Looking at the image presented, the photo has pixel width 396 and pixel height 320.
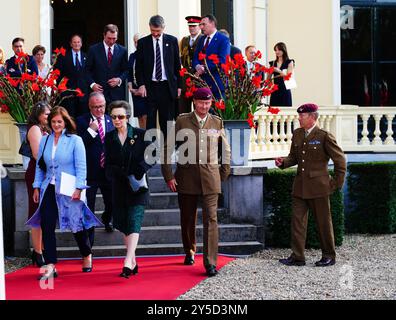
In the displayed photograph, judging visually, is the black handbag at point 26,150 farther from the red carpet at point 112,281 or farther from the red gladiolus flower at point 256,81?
the red gladiolus flower at point 256,81

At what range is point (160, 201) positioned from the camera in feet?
41.2

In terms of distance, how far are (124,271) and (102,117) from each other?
2051mm

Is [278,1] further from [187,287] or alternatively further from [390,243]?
[187,287]

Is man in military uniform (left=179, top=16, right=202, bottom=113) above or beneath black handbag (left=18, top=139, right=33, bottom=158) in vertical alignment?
above

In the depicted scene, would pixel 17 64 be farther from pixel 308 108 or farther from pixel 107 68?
pixel 308 108

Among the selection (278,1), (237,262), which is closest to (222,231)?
(237,262)

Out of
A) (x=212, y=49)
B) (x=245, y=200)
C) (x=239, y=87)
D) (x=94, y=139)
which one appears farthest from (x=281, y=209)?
(x=94, y=139)

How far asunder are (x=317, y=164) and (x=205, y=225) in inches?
69.2

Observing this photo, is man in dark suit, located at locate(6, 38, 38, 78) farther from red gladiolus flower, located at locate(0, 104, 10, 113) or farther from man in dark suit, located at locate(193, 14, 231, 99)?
man in dark suit, located at locate(193, 14, 231, 99)

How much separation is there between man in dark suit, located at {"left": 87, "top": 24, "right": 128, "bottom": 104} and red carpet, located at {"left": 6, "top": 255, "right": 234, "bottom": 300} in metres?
2.90

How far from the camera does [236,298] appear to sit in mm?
9109

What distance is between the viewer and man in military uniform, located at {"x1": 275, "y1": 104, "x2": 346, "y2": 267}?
1121 cm

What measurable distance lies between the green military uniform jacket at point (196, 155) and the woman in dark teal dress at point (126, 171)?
530 mm

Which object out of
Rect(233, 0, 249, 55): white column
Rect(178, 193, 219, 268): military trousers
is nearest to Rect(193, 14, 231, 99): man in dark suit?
Rect(178, 193, 219, 268): military trousers
